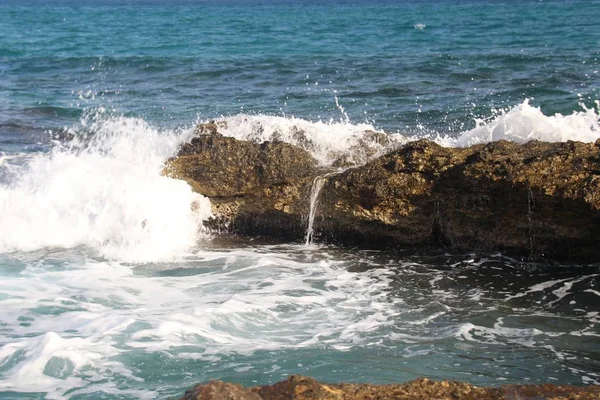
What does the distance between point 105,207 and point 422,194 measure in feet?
10.7

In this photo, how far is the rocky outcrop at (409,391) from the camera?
3.60 meters

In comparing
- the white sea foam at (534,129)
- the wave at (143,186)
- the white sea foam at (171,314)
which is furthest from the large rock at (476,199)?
the white sea foam at (534,129)

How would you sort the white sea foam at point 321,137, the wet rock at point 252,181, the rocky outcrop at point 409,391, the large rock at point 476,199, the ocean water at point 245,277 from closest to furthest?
the rocky outcrop at point 409,391, the ocean water at point 245,277, the large rock at point 476,199, the wet rock at point 252,181, the white sea foam at point 321,137

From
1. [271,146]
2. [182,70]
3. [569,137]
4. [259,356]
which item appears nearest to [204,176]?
[271,146]

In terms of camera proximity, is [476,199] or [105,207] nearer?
[476,199]

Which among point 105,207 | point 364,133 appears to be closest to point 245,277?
point 105,207

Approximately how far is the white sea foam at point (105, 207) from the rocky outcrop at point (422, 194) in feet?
1.07

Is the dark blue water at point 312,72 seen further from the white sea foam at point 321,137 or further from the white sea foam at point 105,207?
the white sea foam at point 105,207

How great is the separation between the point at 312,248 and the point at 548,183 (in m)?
2.24

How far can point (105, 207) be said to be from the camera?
27.8 ft

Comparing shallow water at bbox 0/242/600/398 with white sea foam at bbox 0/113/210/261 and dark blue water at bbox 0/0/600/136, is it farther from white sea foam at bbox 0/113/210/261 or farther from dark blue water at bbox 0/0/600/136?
dark blue water at bbox 0/0/600/136

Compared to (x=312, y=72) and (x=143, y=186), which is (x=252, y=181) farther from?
(x=312, y=72)

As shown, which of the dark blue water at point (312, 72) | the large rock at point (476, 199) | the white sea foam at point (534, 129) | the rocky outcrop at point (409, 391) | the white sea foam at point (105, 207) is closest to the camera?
the rocky outcrop at point (409, 391)

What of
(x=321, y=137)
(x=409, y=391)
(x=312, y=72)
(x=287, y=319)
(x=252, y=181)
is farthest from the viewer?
(x=312, y=72)
